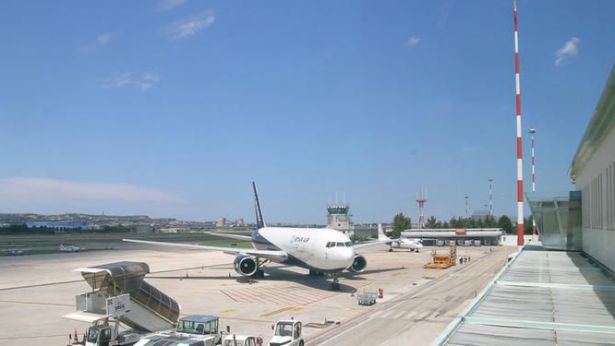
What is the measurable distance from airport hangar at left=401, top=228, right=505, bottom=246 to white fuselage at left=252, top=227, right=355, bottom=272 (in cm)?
8624

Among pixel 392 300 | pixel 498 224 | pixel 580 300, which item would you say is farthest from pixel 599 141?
pixel 498 224

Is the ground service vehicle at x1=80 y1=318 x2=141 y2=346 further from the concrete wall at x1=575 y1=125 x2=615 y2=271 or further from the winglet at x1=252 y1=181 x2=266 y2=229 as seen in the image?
the winglet at x1=252 y1=181 x2=266 y2=229

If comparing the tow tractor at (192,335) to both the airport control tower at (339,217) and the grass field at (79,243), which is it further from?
the airport control tower at (339,217)

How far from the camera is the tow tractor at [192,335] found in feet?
65.3

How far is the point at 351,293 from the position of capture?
40.5 metres

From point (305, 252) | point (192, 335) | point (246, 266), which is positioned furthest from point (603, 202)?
point (246, 266)

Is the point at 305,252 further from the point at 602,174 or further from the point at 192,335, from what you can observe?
the point at 602,174

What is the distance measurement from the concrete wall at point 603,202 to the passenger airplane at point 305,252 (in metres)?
18.0

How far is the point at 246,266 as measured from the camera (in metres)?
48.3

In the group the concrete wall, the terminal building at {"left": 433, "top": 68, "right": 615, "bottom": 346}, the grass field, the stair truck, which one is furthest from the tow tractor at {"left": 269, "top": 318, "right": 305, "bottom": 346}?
the grass field

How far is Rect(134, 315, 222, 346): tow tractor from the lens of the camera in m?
19.9

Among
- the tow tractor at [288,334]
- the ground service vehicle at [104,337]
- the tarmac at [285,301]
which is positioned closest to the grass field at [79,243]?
the tarmac at [285,301]

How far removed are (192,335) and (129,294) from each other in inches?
142

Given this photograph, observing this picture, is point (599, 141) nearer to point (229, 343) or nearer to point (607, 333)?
point (607, 333)
